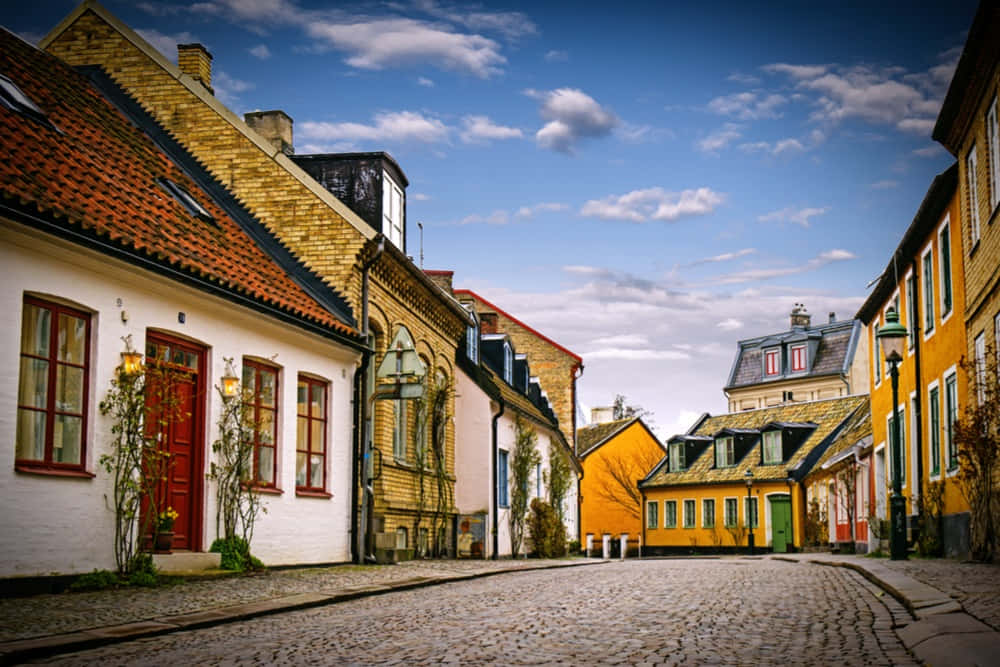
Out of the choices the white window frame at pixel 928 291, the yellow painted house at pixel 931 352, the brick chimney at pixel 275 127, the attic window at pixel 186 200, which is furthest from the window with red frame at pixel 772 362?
the attic window at pixel 186 200

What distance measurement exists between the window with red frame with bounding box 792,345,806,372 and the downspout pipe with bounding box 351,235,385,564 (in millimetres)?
51070

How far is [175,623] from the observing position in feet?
26.9

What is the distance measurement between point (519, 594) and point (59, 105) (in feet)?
29.2

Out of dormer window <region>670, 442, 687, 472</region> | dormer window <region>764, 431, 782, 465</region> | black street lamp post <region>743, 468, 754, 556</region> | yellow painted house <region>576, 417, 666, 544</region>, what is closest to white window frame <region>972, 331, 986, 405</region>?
black street lamp post <region>743, 468, 754, 556</region>

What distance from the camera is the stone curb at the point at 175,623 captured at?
676 cm

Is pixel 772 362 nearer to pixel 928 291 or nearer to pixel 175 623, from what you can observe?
pixel 928 291

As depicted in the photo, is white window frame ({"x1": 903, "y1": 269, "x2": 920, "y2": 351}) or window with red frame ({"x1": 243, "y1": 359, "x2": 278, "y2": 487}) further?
white window frame ({"x1": 903, "y1": 269, "x2": 920, "y2": 351})

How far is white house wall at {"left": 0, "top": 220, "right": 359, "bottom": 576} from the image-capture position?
1045 cm

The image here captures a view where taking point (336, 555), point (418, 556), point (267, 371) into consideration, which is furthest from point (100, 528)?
point (418, 556)

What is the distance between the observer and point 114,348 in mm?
11992

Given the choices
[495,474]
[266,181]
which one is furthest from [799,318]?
[266,181]

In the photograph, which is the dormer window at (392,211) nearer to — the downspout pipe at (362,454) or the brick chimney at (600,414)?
the downspout pipe at (362,454)

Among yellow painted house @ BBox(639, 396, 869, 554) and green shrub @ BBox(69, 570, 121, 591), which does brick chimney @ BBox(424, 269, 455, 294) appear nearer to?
yellow painted house @ BBox(639, 396, 869, 554)

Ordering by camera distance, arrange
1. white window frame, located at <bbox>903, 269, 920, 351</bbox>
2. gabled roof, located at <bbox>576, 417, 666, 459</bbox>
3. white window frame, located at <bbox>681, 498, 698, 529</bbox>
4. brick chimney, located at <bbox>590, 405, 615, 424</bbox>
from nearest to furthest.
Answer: white window frame, located at <bbox>903, 269, 920, 351</bbox>, white window frame, located at <bbox>681, 498, 698, 529</bbox>, gabled roof, located at <bbox>576, 417, 666, 459</bbox>, brick chimney, located at <bbox>590, 405, 615, 424</bbox>
